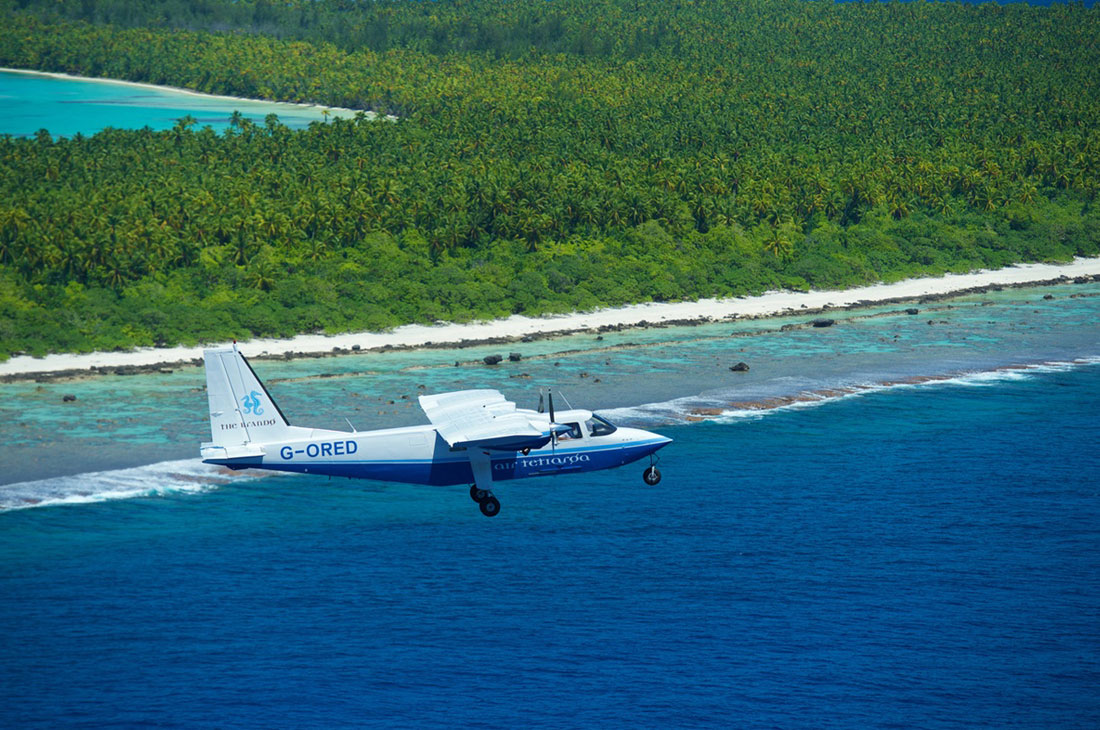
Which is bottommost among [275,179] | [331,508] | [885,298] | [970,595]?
[970,595]

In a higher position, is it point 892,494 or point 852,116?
point 852,116

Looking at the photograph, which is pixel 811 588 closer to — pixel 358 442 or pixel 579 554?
pixel 579 554

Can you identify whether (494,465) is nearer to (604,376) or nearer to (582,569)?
(582,569)

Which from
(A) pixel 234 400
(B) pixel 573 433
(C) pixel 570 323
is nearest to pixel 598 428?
(B) pixel 573 433

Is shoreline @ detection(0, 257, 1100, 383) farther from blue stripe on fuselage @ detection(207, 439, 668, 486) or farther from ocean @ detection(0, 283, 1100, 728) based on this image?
blue stripe on fuselage @ detection(207, 439, 668, 486)

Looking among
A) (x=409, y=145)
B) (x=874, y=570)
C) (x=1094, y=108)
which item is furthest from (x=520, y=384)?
(x=1094, y=108)

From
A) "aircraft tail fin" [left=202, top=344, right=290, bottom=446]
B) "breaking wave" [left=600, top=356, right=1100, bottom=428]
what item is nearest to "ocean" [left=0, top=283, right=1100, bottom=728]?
"breaking wave" [left=600, top=356, right=1100, bottom=428]

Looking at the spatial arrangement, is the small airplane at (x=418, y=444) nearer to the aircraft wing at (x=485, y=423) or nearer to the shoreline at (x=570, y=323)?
the aircraft wing at (x=485, y=423)
